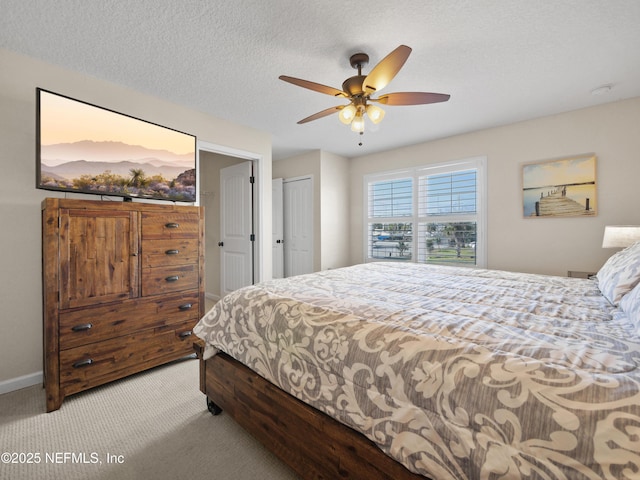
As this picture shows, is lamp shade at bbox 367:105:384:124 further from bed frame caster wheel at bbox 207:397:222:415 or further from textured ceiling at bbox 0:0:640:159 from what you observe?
bed frame caster wheel at bbox 207:397:222:415

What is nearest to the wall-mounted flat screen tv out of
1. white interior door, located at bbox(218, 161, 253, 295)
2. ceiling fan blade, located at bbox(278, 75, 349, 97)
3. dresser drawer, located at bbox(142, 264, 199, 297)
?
dresser drawer, located at bbox(142, 264, 199, 297)

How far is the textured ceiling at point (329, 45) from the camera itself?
174 centimetres

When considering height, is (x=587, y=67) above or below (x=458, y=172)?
above

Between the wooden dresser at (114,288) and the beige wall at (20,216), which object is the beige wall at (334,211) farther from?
the beige wall at (20,216)

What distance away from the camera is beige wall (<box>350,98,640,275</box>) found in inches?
115

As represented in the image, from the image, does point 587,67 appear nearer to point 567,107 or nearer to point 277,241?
point 567,107

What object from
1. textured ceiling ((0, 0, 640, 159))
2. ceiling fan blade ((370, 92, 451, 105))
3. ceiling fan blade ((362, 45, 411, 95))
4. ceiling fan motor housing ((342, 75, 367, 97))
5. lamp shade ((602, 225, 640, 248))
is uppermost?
textured ceiling ((0, 0, 640, 159))

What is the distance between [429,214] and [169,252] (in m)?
3.56

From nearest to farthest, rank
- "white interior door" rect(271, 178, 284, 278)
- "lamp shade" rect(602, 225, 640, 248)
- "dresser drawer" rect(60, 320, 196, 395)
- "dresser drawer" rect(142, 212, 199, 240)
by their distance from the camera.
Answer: "dresser drawer" rect(60, 320, 196, 395) < "dresser drawer" rect(142, 212, 199, 240) < "lamp shade" rect(602, 225, 640, 248) < "white interior door" rect(271, 178, 284, 278)

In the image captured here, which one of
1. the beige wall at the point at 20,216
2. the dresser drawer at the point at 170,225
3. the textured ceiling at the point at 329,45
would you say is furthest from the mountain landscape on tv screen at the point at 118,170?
the textured ceiling at the point at 329,45

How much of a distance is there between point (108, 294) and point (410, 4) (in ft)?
9.06

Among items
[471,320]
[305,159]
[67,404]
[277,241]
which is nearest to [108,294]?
[67,404]

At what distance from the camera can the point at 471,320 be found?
43.9 inches

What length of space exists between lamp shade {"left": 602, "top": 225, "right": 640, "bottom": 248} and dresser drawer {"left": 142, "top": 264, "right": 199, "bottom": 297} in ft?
12.1
